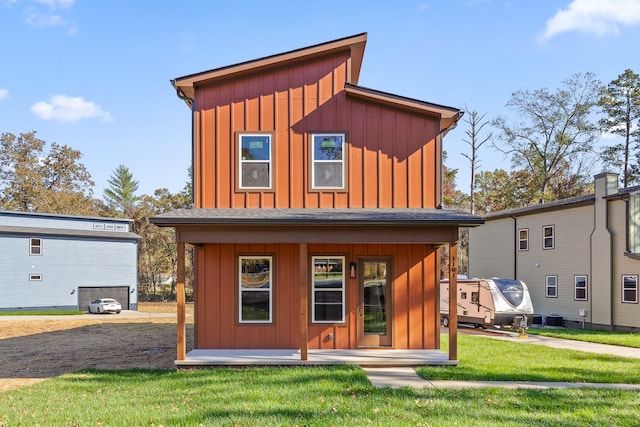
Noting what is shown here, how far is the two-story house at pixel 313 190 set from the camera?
1129 centimetres

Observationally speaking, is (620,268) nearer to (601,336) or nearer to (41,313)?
(601,336)

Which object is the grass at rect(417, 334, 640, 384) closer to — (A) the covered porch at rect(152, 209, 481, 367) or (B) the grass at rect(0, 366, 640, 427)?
(A) the covered porch at rect(152, 209, 481, 367)

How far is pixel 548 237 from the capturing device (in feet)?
74.9

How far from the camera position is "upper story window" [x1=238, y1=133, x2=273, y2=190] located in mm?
11477

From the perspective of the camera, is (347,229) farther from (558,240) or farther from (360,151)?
(558,240)

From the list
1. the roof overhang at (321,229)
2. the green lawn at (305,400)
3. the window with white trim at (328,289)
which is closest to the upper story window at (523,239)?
the green lawn at (305,400)

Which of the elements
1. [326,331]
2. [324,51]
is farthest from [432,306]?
[324,51]

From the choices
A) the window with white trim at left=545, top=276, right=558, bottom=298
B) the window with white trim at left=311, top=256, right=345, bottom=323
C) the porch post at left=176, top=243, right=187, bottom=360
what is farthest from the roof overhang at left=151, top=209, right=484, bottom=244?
the window with white trim at left=545, top=276, right=558, bottom=298

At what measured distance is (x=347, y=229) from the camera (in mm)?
10172

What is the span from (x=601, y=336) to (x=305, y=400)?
1417 centimetres

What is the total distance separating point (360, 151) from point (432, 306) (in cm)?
397

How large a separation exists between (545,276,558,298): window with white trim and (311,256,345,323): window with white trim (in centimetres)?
1518

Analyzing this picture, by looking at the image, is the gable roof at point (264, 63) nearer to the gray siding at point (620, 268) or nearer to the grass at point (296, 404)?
the grass at point (296, 404)

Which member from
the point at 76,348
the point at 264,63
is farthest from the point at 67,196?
the point at 264,63
